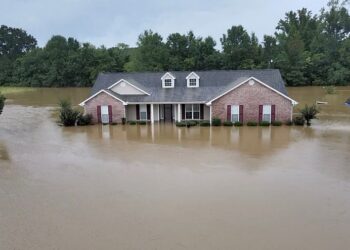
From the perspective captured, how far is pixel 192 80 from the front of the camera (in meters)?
31.7

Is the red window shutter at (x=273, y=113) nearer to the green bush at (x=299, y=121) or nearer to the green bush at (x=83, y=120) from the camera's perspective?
the green bush at (x=299, y=121)

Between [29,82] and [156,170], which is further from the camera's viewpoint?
[29,82]

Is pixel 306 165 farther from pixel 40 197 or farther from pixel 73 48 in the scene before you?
pixel 73 48

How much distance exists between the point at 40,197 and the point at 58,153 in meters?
7.29

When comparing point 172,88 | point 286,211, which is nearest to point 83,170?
point 286,211

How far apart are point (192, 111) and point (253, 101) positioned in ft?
17.8

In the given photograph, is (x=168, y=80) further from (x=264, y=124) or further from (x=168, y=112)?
(x=264, y=124)

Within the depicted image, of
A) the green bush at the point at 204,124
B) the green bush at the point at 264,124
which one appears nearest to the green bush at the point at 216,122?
the green bush at the point at 204,124

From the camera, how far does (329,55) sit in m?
68.1

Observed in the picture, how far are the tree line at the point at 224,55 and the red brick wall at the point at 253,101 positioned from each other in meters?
39.5

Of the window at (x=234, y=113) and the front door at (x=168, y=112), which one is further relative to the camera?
the front door at (x=168, y=112)

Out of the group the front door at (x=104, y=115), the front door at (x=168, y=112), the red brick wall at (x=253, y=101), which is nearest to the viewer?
the red brick wall at (x=253, y=101)

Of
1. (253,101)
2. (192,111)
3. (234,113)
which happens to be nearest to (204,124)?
(192,111)

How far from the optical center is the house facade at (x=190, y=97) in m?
28.6
